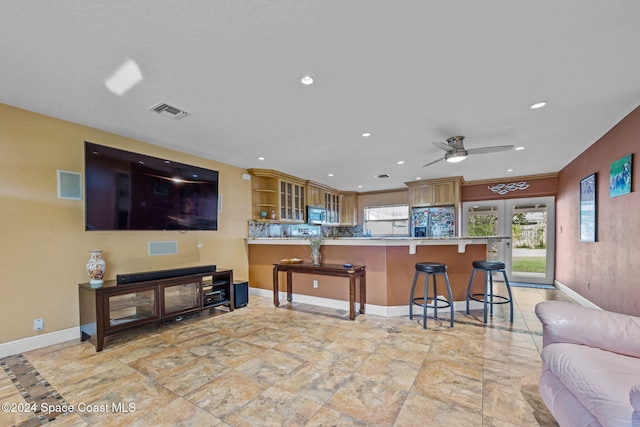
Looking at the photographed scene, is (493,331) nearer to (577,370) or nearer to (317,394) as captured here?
(577,370)

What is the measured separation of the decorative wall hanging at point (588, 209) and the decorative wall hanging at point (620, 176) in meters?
0.53

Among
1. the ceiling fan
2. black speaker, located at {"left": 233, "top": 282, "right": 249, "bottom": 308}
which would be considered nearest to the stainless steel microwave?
black speaker, located at {"left": 233, "top": 282, "right": 249, "bottom": 308}

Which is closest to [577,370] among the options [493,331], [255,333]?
[493,331]

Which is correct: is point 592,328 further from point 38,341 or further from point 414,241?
point 38,341

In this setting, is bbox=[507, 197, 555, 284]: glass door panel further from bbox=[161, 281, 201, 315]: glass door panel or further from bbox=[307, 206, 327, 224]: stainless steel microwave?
bbox=[161, 281, 201, 315]: glass door panel

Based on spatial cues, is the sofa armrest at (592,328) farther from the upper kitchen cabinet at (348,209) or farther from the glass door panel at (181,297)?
the upper kitchen cabinet at (348,209)

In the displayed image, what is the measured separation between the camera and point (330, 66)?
6.75 feet

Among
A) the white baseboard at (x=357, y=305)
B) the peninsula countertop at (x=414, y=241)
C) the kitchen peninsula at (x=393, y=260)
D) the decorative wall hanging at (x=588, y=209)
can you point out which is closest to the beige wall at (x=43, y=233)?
the white baseboard at (x=357, y=305)

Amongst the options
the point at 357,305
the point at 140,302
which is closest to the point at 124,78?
the point at 140,302

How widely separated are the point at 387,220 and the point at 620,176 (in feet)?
16.4

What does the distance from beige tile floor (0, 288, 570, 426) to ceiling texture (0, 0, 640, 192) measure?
2389 millimetres

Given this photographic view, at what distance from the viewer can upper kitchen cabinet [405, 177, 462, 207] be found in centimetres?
638

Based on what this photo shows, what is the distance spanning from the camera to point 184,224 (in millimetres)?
3826

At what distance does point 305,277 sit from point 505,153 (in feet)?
12.2
